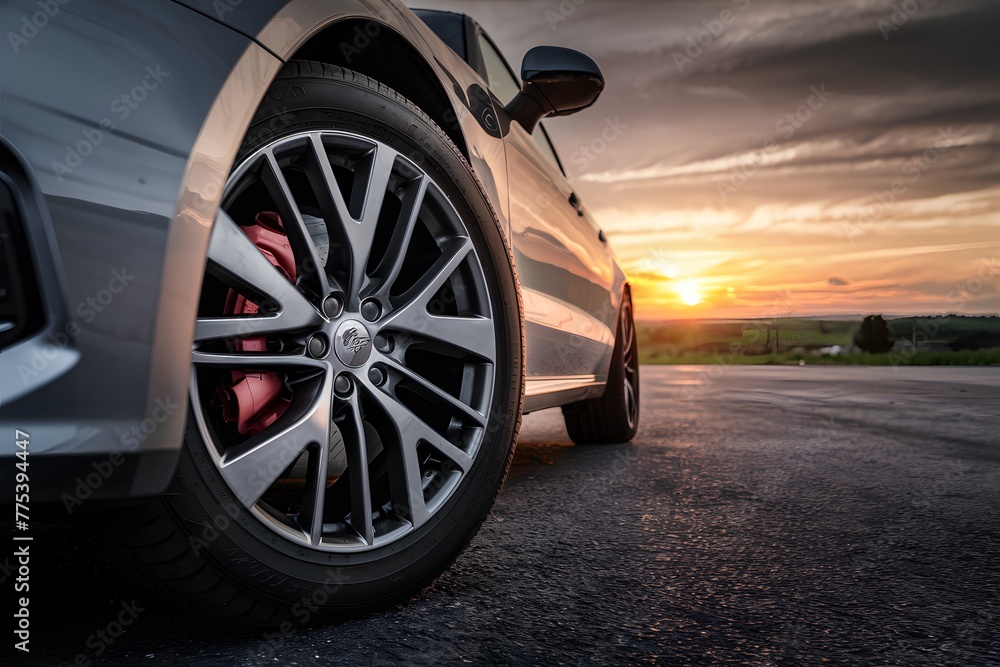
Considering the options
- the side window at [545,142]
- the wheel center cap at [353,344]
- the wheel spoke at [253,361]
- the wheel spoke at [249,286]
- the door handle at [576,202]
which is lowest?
the wheel spoke at [253,361]

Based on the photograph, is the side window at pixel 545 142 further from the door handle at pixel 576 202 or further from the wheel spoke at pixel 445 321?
the wheel spoke at pixel 445 321

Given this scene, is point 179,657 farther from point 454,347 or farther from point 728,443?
point 728,443

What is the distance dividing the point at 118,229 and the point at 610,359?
3.10 metres

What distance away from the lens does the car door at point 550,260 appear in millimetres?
2539

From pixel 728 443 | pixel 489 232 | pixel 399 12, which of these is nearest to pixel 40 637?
pixel 489 232

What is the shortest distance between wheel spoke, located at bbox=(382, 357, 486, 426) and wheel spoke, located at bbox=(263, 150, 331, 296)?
8.3 inches

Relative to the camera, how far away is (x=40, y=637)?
138 cm

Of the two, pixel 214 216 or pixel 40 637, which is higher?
pixel 214 216

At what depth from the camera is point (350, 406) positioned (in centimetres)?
154

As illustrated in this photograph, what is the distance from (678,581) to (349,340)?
2.86 ft

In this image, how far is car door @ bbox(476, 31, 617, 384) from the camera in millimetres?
2539

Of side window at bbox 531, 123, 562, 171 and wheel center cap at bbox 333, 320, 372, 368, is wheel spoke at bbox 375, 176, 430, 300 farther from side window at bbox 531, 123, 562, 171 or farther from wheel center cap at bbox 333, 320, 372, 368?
side window at bbox 531, 123, 562, 171
